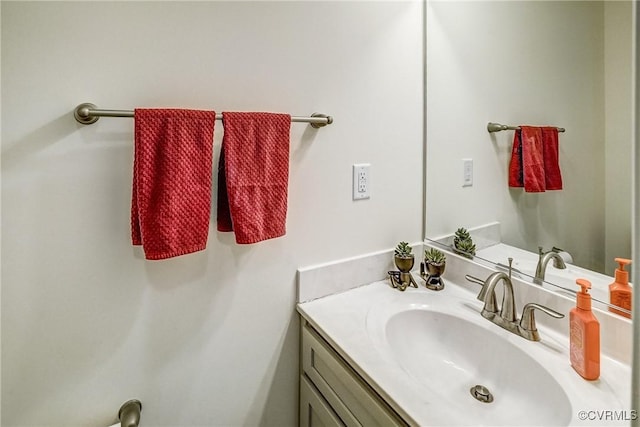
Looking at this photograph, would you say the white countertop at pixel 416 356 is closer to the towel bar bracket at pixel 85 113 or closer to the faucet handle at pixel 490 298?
the faucet handle at pixel 490 298

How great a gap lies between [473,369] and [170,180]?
96cm

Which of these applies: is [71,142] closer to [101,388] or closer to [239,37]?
[239,37]

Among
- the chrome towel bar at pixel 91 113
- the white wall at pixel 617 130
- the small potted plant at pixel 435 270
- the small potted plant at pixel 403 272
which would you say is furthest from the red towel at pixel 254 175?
the white wall at pixel 617 130

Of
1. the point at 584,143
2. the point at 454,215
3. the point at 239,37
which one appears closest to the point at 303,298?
the point at 454,215

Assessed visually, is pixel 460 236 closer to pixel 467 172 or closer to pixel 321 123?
pixel 467 172

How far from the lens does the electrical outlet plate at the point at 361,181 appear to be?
107 centimetres

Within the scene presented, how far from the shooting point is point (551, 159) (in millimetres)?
924

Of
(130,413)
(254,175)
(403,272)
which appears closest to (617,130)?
(403,272)

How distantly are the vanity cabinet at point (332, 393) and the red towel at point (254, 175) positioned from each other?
364 mm

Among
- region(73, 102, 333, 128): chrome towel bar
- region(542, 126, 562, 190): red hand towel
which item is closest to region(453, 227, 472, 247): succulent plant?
region(542, 126, 562, 190): red hand towel

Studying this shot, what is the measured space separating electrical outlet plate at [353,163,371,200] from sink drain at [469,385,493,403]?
0.65 meters

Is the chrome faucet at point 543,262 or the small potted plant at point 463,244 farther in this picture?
the small potted plant at point 463,244

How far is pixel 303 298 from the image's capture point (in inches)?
39.6

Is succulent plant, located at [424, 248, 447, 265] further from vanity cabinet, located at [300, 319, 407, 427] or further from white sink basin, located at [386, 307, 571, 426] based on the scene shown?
vanity cabinet, located at [300, 319, 407, 427]
